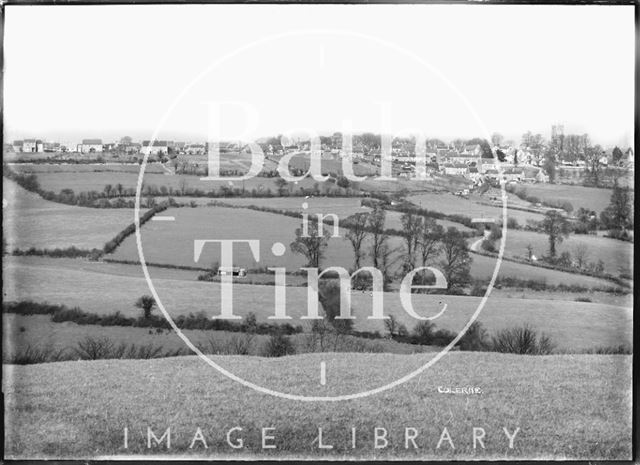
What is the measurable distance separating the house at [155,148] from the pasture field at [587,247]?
3238 millimetres

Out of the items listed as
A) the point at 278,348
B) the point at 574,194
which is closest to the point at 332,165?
the point at 278,348

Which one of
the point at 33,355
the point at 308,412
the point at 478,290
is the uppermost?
the point at 478,290

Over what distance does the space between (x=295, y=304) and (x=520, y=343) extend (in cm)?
210

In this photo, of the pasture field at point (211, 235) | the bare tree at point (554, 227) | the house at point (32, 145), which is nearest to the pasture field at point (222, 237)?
the pasture field at point (211, 235)

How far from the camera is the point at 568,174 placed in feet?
26.6

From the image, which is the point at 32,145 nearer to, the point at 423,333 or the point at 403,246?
the point at 403,246

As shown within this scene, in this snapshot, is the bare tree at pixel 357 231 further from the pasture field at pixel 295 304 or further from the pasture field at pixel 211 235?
the pasture field at pixel 295 304

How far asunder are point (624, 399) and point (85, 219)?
5.14m

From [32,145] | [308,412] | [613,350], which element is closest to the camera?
[308,412]

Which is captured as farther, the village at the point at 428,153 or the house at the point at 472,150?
the house at the point at 472,150

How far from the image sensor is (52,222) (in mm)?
7898

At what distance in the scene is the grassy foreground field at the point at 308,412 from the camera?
24.6ft

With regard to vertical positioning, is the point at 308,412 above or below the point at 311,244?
below

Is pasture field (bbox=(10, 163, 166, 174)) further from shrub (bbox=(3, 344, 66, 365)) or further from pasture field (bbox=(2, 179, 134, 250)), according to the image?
shrub (bbox=(3, 344, 66, 365))
